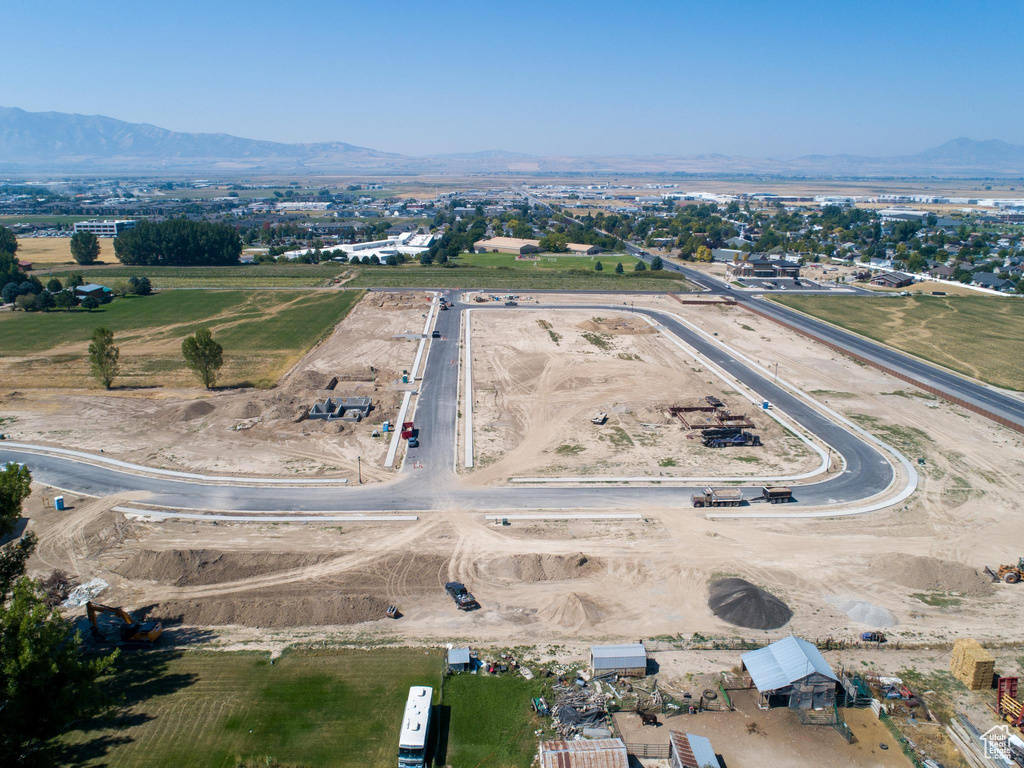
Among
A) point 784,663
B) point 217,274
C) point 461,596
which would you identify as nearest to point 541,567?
point 461,596

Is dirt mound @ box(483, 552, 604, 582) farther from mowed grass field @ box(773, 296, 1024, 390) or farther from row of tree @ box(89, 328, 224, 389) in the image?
mowed grass field @ box(773, 296, 1024, 390)

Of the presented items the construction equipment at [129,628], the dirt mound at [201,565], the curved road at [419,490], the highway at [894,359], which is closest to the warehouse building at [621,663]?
the curved road at [419,490]

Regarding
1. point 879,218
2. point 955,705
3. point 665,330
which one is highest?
point 879,218

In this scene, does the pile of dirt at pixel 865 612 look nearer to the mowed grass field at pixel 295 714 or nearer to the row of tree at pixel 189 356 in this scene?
the mowed grass field at pixel 295 714

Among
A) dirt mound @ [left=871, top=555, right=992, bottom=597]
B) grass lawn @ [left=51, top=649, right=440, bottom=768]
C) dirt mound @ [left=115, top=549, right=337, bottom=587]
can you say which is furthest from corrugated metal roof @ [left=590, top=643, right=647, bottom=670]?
dirt mound @ [left=871, top=555, right=992, bottom=597]

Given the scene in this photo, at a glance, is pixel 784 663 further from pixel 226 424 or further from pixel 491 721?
pixel 226 424

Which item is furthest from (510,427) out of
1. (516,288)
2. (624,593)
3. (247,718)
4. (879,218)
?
(879,218)

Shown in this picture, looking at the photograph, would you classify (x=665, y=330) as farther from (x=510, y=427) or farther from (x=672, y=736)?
(x=672, y=736)
